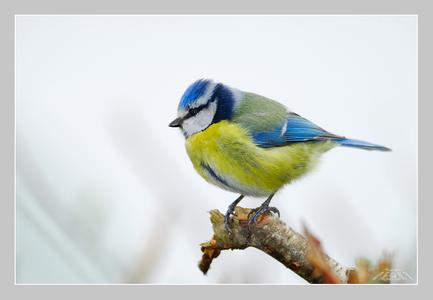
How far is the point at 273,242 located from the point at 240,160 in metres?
0.33

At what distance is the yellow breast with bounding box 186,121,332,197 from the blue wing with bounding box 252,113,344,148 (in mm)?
25

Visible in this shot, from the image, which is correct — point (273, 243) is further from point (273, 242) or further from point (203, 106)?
point (203, 106)

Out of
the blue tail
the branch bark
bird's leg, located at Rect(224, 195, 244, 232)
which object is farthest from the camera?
the blue tail

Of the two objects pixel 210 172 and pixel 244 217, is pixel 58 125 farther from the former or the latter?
pixel 244 217

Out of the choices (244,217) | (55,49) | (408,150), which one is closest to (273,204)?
(244,217)

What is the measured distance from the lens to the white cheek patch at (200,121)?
7.14ft

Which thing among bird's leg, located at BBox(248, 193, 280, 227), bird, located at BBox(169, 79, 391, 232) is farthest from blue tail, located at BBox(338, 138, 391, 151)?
bird's leg, located at BBox(248, 193, 280, 227)

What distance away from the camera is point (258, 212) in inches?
84.7

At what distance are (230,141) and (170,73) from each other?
1.47 feet

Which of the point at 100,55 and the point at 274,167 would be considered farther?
the point at 100,55

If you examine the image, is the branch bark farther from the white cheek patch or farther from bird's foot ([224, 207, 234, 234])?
the white cheek patch

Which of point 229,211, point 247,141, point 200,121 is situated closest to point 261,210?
point 229,211

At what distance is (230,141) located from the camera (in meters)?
2.12

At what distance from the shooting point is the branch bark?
2.00m
